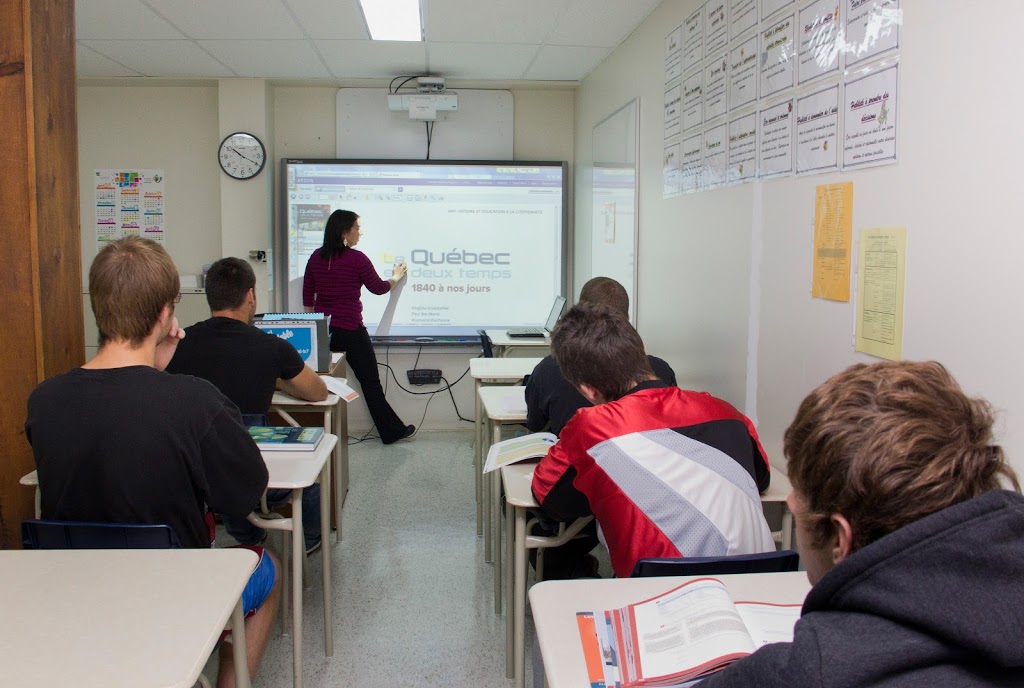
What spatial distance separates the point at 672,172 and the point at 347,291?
2.48 metres

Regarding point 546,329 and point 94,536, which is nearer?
point 94,536

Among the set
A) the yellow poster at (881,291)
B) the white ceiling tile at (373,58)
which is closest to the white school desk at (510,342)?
the white ceiling tile at (373,58)

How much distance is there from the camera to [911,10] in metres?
1.79

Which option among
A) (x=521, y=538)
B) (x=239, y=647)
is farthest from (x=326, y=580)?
(x=239, y=647)

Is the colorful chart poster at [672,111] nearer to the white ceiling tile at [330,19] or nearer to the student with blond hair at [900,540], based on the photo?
the white ceiling tile at [330,19]

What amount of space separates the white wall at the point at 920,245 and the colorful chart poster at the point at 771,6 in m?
0.54

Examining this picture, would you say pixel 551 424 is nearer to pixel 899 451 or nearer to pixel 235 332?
pixel 235 332

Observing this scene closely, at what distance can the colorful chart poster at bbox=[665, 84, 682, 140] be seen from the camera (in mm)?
3449

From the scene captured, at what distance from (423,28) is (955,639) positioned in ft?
13.5

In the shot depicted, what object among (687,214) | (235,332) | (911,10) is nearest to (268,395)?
(235,332)

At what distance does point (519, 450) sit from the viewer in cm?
223

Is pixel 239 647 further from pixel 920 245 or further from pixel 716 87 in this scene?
pixel 716 87

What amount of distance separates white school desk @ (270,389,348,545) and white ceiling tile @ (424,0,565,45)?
197 centimetres

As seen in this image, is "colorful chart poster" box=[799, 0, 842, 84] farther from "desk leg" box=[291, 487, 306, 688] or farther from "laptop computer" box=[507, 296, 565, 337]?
"laptop computer" box=[507, 296, 565, 337]
